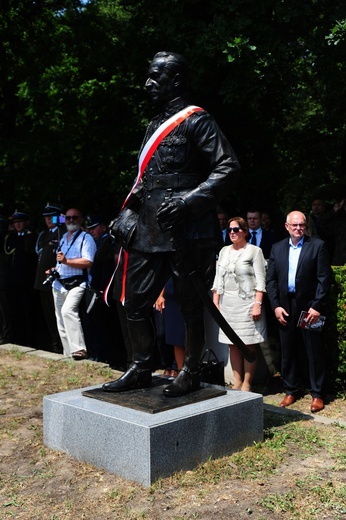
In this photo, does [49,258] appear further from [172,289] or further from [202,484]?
[202,484]

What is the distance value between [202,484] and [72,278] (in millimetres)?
5019

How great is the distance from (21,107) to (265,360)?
12.5 m

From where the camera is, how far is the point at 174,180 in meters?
5.00

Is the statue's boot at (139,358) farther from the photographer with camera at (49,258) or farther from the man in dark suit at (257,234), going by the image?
the photographer with camera at (49,258)

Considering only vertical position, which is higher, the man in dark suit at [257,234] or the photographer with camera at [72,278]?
the man in dark suit at [257,234]

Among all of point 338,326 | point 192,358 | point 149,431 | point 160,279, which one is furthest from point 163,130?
point 338,326

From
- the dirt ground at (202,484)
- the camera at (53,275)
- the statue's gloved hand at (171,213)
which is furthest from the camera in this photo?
the camera at (53,275)

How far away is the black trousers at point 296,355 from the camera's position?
6969 mm

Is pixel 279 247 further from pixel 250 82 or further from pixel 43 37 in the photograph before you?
pixel 43 37

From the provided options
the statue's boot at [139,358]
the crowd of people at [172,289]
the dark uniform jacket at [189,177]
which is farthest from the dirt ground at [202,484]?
the dark uniform jacket at [189,177]

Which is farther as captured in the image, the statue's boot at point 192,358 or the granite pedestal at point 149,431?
the statue's boot at point 192,358

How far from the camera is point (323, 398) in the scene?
6.98m

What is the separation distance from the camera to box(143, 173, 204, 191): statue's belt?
499 cm

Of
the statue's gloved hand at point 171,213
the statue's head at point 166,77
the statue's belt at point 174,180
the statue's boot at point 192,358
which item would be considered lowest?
the statue's boot at point 192,358
